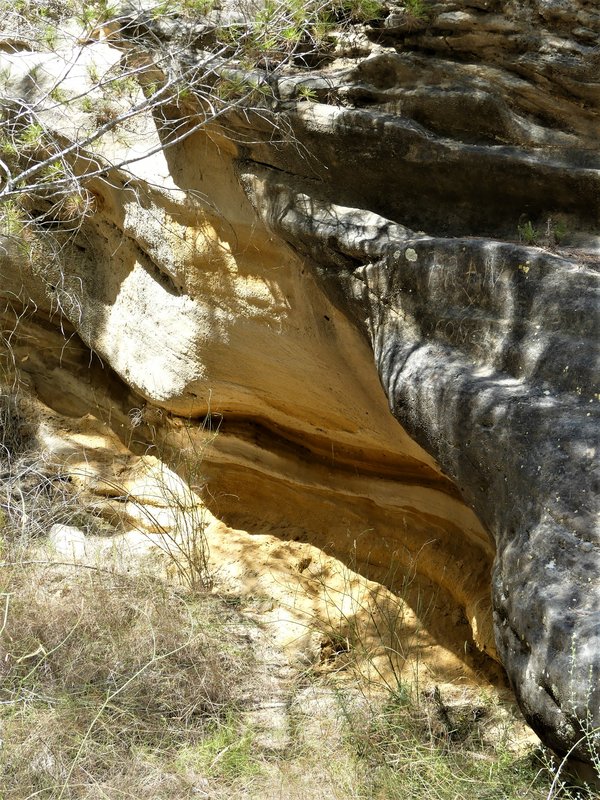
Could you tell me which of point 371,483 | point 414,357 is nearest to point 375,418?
point 371,483

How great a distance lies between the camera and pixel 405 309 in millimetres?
3289

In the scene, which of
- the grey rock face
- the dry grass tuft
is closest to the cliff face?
the grey rock face

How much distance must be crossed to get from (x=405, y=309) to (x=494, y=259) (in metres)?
0.38

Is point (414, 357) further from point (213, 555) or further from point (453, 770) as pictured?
point (213, 555)

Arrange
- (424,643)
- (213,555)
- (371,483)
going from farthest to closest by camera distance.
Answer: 1. (213,555)
2. (371,483)
3. (424,643)

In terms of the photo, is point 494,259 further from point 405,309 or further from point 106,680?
point 106,680

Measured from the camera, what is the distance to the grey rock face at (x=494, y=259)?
2.46 metres

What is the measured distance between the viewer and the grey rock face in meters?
2.46

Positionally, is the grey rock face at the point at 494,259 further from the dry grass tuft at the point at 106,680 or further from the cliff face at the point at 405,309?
the dry grass tuft at the point at 106,680

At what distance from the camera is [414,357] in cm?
313

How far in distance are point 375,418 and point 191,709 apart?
4.62 feet

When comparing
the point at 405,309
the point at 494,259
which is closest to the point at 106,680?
the point at 405,309

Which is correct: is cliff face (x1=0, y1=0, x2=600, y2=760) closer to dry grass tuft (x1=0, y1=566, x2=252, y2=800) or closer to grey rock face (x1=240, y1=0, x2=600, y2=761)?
grey rock face (x1=240, y1=0, x2=600, y2=761)

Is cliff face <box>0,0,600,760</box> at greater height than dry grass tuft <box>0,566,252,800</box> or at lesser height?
greater
